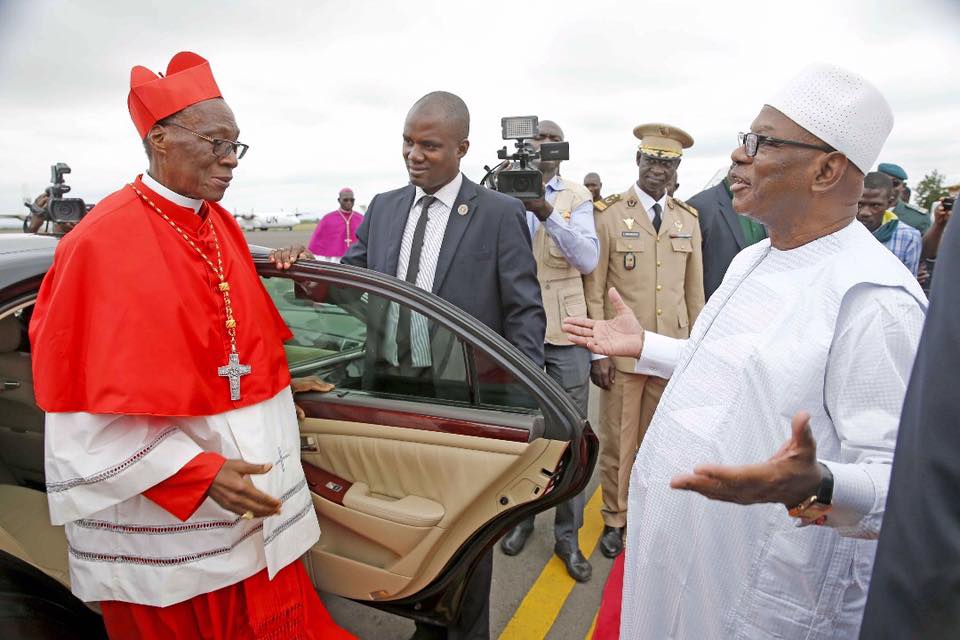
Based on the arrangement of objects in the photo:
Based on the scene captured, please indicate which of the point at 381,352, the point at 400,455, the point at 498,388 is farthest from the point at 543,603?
the point at 381,352

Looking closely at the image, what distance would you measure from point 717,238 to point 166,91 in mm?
3298

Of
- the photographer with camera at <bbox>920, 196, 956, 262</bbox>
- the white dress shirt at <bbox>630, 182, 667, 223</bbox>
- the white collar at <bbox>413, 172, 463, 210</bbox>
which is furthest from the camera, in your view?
the photographer with camera at <bbox>920, 196, 956, 262</bbox>

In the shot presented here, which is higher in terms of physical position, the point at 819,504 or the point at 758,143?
the point at 758,143

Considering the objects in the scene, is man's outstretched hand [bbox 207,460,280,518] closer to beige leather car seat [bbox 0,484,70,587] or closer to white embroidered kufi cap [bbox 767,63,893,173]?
beige leather car seat [bbox 0,484,70,587]

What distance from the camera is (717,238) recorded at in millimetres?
3799

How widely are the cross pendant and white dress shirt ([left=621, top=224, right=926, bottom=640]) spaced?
1.17 m

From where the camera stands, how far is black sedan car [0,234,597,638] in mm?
1858

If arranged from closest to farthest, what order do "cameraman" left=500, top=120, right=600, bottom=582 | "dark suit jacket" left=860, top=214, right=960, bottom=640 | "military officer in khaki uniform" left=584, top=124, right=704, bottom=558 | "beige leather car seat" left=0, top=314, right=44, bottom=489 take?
"dark suit jacket" left=860, top=214, right=960, bottom=640 < "beige leather car seat" left=0, top=314, right=44, bottom=489 < "cameraman" left=500, top=120, right=600, bottom=582 < "military officer in khaki uniform" left=584, top=124, right=704, bottom=558

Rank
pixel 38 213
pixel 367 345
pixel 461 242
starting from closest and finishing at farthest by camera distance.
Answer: pixel 367 345 → pixel 461 242 → pixel 38 213

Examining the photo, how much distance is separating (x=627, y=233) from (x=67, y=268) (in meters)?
2.76

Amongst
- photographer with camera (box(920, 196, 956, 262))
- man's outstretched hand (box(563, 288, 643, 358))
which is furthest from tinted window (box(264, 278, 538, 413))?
photographer with camera (box(920, 196, 956, 262))

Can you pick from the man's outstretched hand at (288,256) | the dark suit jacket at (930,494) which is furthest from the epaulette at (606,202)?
the dark suit jacket at (930,494)

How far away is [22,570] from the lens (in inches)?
67.5

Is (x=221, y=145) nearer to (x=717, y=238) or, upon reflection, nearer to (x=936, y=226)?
(x=717, y=238)
